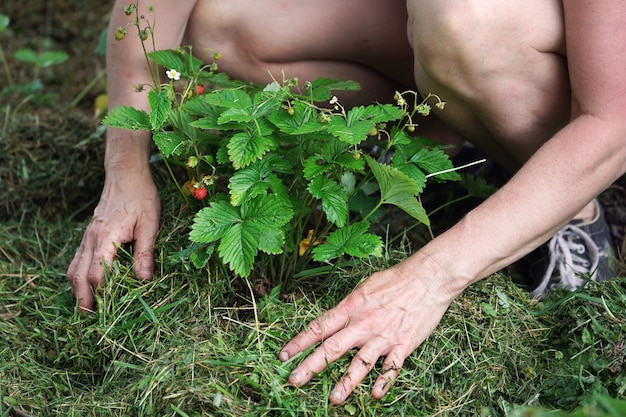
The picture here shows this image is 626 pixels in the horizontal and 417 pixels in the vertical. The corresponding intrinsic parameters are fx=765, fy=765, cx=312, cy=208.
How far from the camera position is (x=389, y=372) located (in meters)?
1.46

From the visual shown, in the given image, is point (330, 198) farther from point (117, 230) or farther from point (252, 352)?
point (117, 230)

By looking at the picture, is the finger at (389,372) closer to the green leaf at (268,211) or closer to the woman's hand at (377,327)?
the woman's hand at (377,327)

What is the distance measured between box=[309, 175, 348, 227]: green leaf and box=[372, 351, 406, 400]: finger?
27cm

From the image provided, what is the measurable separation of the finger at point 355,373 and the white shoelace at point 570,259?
56 cm

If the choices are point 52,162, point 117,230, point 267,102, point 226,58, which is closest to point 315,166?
point 267,102

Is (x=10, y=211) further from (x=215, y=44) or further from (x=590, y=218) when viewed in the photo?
(x=590, y=218)

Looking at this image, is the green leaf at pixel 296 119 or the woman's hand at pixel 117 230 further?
the woman's hand at pixel 117 230

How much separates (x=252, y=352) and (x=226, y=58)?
869mm

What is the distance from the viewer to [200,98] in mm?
1586

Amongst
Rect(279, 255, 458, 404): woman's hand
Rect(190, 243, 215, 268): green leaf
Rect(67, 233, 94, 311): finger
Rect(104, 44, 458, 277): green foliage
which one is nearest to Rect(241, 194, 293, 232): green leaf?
Rect(104, 44, 458, 277): green foliage

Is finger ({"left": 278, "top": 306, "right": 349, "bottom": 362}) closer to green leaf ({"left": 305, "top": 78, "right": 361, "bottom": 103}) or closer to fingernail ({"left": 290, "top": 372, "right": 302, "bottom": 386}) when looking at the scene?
fingernail ({"left": 290, "top": 372, "right": 302, "bottom": 386})

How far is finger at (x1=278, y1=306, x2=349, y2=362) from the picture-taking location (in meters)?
1.47

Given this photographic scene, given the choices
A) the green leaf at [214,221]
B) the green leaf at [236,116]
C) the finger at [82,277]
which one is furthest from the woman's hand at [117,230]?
the green leaf at [236,116]

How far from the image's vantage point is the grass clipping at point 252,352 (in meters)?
1.42
